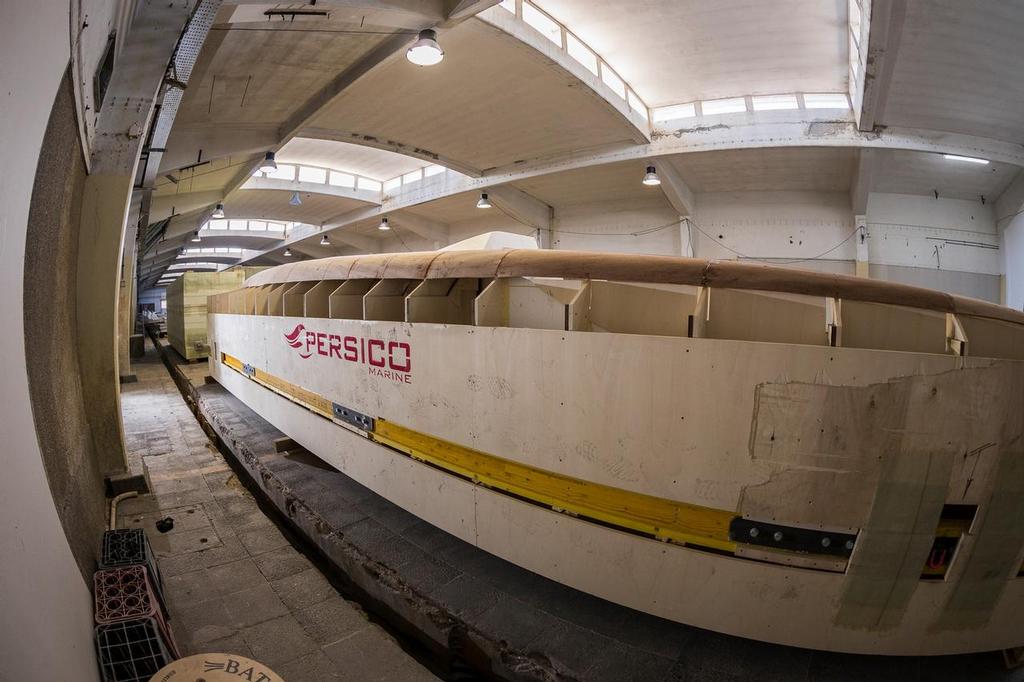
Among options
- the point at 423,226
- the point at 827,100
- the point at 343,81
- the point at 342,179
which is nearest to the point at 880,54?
the point at 827,100

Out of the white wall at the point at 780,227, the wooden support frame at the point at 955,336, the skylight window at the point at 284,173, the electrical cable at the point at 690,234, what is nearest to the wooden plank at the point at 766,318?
the wooden support frame at the point at 955,336

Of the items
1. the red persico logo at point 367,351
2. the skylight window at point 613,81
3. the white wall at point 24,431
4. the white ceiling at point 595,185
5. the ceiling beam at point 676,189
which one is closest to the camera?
the white wall at point 24,431

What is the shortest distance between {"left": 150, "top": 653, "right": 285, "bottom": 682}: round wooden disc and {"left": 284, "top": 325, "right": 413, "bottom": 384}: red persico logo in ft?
7.35

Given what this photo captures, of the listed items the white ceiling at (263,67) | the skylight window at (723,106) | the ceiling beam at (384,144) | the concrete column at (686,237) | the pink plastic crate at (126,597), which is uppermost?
the skylight window at (723,106)

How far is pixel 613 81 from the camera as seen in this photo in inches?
319

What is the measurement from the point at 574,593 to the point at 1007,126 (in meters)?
9.90

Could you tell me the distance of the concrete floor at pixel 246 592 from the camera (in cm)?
226

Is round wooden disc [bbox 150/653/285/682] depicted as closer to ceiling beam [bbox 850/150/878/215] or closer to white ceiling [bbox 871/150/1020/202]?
ceiling beam [bbox 850/150/878/215]

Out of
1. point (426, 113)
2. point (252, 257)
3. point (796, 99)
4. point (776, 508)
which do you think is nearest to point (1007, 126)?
point (796, 99)

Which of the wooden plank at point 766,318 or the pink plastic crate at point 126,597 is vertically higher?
the wooden plank at point 766,318

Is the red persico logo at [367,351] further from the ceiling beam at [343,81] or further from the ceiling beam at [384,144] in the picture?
the ceiling beam at [384,144]

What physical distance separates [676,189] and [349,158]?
33.0 feet

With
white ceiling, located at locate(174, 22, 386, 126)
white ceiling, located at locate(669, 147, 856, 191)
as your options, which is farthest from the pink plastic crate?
white ceiling, located at locate(669, 147, 856, 191)

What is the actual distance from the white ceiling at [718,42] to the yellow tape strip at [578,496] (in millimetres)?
6953
